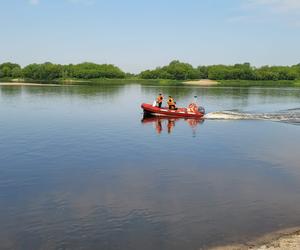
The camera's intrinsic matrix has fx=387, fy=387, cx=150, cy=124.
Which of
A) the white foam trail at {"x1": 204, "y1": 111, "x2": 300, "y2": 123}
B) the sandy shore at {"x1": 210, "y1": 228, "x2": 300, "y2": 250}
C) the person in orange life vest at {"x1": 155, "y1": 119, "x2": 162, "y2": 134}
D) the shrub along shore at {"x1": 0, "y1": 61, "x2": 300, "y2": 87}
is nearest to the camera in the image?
the sandy shore at {"x1": 210, "y1": 228, "x2": 300, "y2": 250}

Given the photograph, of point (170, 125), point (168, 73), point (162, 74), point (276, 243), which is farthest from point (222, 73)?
point (276, 243)

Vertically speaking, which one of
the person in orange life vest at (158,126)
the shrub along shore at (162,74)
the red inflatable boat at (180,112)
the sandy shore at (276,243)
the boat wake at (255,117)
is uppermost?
the shrub along shore at (162,74)

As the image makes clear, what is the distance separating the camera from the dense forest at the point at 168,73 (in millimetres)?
172000

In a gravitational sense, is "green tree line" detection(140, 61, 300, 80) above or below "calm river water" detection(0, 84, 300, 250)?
above

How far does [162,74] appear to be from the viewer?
7156 inches

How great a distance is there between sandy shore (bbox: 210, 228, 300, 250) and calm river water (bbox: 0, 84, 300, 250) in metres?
0.36

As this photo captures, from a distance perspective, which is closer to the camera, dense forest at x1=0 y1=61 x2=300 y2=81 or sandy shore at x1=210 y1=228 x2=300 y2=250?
sandy shore at x1=210 y1=228 x2=300 y2=250

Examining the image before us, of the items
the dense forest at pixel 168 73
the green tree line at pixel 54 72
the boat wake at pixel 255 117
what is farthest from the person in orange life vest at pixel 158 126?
the green tree line at pixel 54 72

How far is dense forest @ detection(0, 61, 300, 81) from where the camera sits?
172 m

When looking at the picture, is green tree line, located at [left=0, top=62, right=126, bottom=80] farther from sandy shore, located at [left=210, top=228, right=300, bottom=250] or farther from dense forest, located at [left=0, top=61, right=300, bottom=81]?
sandy shore, located at [left=210, top=228, right=300, bottom=250]

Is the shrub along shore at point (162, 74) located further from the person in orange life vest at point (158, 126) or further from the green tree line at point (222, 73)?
the person in orange life vest at point (158, 126)

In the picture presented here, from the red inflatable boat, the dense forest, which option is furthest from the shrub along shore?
the red inflatable boat

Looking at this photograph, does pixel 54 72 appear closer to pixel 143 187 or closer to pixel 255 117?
pixel 255 117

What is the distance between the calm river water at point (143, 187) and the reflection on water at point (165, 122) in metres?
1.99
